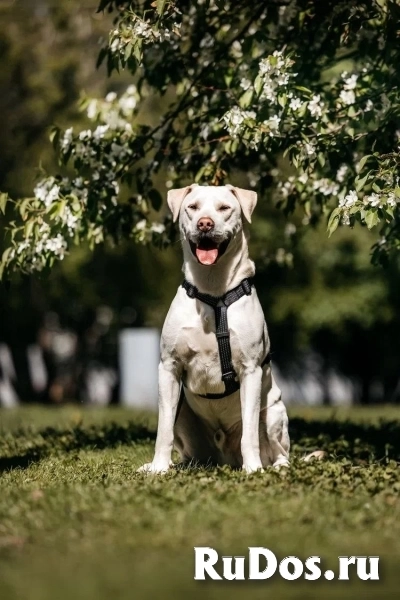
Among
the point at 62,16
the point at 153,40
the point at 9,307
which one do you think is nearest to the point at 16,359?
the point at 9,307

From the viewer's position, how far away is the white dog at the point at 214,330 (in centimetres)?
740

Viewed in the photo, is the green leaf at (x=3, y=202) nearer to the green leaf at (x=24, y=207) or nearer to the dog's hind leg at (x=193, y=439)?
the green leaf at (x=24, y=207)

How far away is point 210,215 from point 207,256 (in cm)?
28

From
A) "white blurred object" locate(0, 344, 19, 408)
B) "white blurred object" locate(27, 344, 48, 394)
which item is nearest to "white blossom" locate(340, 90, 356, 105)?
"white blurred object" locate(0, 344, 19, 408)

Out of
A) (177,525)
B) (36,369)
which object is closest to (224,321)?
(177,525)

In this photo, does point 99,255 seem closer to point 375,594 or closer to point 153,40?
point 153,40

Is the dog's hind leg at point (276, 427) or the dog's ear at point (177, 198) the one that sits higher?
the dog's ear at point (177, 198)

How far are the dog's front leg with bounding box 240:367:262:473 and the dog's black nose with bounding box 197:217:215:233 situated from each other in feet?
3.36

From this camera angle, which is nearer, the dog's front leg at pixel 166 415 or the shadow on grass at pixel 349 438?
the dog's front leg at pixel 166 415

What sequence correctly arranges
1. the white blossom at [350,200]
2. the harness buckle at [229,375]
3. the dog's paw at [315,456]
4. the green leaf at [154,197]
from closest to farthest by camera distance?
the harness buckle at [229,375] → the white blossom at [350,200] → the dog's paw at [315,456] → the green leaf at [154,197]

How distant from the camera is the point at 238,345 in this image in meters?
7.40

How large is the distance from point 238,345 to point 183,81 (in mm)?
3616

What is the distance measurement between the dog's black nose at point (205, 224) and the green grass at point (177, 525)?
159 cm

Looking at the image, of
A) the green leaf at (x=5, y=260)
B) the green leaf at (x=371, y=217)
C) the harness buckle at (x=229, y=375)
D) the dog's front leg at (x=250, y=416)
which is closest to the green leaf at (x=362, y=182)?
the green leaf at (x=371, y=217)
